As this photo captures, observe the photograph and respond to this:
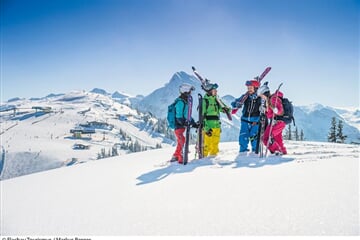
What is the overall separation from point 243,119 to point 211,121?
1.19 meters

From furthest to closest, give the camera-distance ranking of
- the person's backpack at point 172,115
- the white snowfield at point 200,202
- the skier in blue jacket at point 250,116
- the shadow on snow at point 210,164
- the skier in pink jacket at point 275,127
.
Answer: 1. the skier in blue jacket at point 250,116
2. the person's backpack at point 172,115
3. the skier in pink jacket at point 275,127
4. the shadow on snow at point 210,164
5. the white snowfield at point 200,202

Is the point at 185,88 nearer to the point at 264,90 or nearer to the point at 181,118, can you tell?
the point at 181,118

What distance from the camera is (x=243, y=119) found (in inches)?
356

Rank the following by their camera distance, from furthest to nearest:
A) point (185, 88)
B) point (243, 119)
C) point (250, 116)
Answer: point (243, 119) < point (250, 116) < point (185, 88)

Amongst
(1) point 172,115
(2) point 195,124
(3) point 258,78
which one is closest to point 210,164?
(2) point 195,124

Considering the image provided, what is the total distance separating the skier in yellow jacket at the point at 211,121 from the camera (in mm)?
8586

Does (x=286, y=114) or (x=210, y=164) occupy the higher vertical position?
(x=286, y=114)

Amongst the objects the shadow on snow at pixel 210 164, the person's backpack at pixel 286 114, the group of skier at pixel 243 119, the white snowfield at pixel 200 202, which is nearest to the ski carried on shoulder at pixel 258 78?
the group of skier at pixel 243 119

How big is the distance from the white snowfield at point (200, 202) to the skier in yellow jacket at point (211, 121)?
6.59 ft

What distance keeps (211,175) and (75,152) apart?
6819 inches

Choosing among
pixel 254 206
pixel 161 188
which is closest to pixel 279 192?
pixel 254 206

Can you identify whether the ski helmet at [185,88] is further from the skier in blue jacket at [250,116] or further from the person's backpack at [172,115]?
the skier in blue jacket at [250,116]

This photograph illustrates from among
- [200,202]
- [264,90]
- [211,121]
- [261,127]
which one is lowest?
[200,202]

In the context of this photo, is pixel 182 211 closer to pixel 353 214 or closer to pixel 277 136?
pixel 353 214
